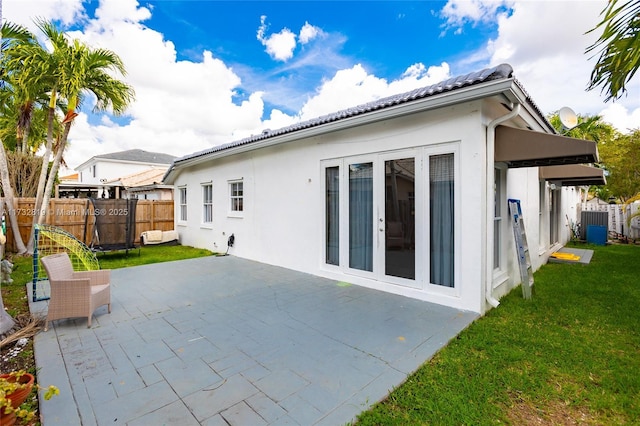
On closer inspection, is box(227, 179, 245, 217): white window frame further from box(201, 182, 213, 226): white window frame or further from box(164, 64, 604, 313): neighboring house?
box(201, 182, 213, 226): white window frame

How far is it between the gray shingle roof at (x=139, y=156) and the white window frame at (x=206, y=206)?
883 inches

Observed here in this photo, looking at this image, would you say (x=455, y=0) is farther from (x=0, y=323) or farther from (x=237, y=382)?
(x=0, y=323)

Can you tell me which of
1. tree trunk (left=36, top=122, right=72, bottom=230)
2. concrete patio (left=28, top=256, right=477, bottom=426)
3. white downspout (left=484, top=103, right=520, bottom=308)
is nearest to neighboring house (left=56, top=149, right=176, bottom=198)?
tree trunk (left=36, top=122, right=72, bottom=230)

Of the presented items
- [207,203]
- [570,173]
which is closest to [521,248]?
[570,173]

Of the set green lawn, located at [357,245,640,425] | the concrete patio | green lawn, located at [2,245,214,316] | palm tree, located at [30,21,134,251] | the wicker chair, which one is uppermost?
palm tree, located at [30,21,134,251]

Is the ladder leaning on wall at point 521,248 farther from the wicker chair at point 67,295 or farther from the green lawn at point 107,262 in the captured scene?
the green lawn at point 107,262

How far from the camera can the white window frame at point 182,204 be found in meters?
12.9

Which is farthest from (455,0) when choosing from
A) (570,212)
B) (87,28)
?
(570,212)

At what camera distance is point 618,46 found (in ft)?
9.45

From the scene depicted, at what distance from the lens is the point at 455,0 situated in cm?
733

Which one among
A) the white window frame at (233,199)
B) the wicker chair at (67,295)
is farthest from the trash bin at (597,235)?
the wicker chair at (67,295)

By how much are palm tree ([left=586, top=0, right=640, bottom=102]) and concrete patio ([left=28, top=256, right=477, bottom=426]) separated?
10.6 ft

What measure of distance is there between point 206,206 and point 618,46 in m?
11.3

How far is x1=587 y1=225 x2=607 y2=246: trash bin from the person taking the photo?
43.1ft
